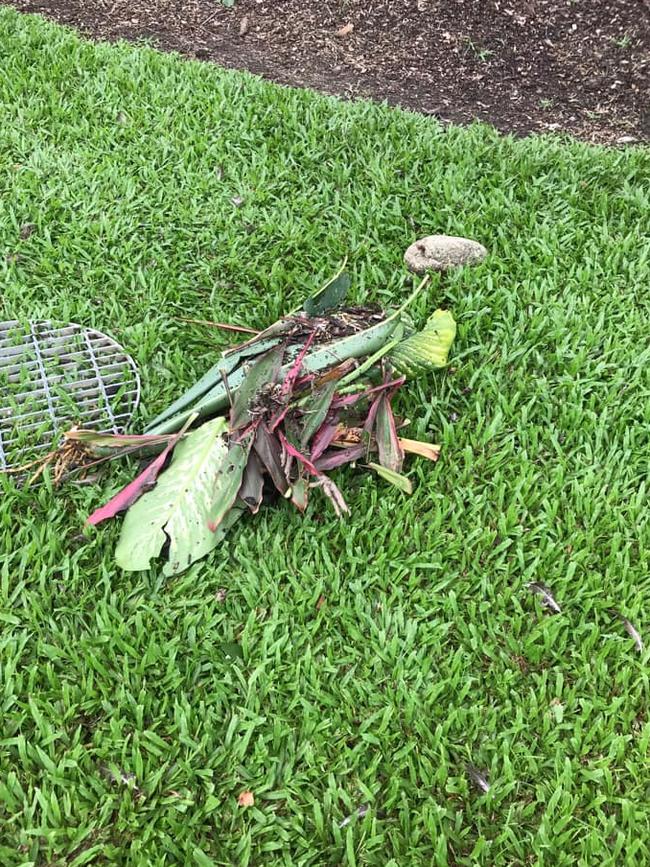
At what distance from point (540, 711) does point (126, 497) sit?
121 centimetres

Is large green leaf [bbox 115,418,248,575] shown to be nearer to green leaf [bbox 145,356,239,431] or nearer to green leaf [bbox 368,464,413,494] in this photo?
green leaf [bbox 145,356,239,431]

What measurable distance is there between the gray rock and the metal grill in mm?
1196

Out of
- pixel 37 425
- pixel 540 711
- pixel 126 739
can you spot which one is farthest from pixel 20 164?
pixel 540 711

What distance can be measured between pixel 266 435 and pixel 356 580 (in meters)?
0.47

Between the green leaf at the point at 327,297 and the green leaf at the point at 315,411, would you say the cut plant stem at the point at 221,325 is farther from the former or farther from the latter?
the green leaf at the point at 315,411

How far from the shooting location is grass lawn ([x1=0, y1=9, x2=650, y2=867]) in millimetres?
1688

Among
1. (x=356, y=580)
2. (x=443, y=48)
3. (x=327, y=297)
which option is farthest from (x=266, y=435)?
(x=443, y=48)

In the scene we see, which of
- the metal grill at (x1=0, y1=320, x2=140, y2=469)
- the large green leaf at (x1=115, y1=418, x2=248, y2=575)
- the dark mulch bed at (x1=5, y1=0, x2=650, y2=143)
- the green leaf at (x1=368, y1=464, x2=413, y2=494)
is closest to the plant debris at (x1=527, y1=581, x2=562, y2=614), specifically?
the green leaf at (x1=368, y1=464, x2=413, y2=494)

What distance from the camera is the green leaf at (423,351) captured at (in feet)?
8.32

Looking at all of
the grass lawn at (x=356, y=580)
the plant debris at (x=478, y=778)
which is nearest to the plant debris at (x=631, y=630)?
the grass lawn at (x=356, y=580)

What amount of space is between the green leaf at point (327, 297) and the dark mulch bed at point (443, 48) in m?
2.16

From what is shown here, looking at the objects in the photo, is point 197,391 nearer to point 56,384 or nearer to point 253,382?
point 253,382

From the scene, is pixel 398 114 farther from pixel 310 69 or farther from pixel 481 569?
pixel 481 569

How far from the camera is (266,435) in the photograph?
85.4 inches
